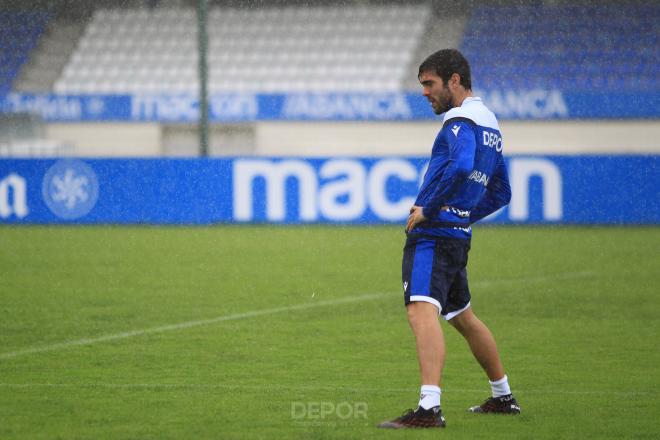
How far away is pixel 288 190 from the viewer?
830 inches

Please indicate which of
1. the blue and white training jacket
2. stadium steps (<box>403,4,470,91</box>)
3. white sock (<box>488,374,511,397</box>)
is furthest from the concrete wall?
the blue and white training jacket

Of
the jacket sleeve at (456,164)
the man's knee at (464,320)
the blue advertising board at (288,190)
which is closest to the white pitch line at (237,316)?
the man's knee at (464,320)

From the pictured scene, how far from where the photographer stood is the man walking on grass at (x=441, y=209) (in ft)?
19.5

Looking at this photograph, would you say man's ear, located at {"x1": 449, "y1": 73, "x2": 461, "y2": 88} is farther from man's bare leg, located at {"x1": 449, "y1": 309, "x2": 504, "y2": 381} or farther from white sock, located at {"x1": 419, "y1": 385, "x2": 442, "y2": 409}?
white sock, located at {"x1": 419, "y1": 385, "x2": 442, "y2": 409}

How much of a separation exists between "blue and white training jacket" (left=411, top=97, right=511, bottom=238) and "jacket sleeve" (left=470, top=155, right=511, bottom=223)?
0.16m

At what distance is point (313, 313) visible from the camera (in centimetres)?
1084

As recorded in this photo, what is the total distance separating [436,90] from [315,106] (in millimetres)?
26275

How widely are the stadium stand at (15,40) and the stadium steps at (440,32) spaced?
34.8 feet

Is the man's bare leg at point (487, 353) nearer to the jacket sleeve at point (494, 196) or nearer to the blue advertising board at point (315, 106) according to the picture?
the jacket sleeve at point (494, 196)

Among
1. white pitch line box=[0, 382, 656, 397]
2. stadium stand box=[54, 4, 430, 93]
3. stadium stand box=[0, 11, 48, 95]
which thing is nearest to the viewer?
white pitch line box=[0, 382, 656, 397]

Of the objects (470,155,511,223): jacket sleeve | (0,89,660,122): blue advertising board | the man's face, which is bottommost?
(470,155,511,223): jacket sleeve

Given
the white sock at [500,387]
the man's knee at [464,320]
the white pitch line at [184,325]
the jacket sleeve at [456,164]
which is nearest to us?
the jacket sleeve at [456,164]

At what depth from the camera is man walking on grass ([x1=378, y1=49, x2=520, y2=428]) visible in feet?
19.5

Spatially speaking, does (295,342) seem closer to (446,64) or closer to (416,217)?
(416,217)
